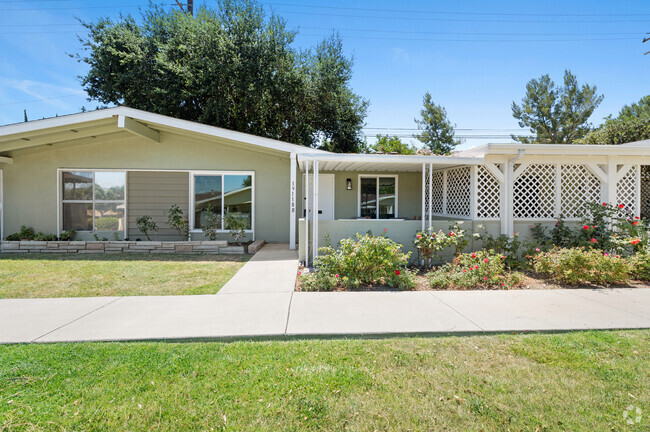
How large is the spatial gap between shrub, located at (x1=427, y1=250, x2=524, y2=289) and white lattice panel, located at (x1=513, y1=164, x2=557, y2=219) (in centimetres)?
215

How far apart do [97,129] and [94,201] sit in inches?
82.8

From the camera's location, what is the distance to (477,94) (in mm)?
17188

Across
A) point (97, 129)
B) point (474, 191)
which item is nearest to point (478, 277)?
point (474, 191)

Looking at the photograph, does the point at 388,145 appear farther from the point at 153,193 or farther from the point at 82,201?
the point at 82,201

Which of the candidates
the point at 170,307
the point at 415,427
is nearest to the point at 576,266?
the point at 415,427

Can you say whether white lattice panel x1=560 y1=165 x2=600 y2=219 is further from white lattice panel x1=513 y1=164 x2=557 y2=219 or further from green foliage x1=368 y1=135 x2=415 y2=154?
green foliage x1=368 y1=135 x2=415 y2=154

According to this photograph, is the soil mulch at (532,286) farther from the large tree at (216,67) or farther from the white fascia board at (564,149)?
the large tree at (216,67)

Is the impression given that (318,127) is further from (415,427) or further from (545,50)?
(415,427)

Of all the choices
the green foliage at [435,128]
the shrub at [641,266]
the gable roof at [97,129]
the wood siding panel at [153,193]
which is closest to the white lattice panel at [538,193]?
the shrub at [641,266]

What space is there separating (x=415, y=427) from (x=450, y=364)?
0.88 metres

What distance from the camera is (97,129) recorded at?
8680 mm

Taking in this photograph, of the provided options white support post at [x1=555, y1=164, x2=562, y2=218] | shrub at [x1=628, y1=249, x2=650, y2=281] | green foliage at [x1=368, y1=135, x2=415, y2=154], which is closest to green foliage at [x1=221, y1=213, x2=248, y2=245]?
white support post at [x1=555, y1=164, x2=562, y2=218]

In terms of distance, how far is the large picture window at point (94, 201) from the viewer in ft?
31.3

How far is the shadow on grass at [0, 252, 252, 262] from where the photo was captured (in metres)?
7.56
